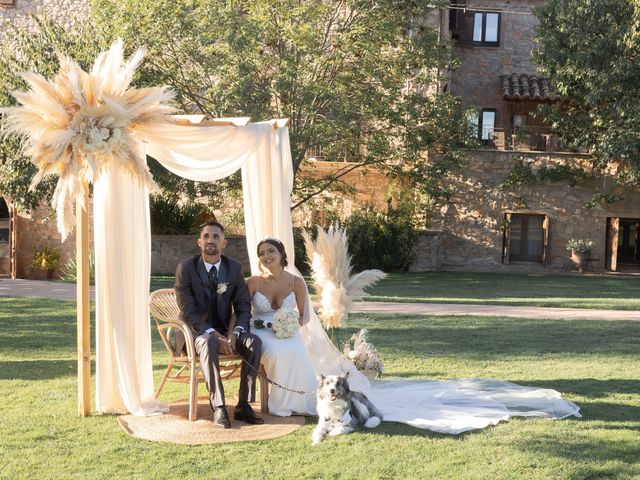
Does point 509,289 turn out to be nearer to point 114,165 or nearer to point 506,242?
point 506,242

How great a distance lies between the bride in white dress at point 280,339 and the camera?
7.49m

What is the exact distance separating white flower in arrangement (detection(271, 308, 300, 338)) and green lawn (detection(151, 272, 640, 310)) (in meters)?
9.43

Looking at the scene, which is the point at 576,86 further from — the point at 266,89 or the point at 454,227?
the point at 266,89

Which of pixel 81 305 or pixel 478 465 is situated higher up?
pixel 81 305

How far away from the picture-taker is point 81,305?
296 inches

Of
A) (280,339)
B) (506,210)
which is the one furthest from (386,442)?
(506,210)

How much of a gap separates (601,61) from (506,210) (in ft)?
17.1

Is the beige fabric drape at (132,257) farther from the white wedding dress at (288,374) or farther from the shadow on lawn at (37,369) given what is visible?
the shadow on lawn at (37,369)

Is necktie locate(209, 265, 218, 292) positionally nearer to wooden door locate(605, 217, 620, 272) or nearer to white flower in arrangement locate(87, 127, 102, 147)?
white flower in arrangement locate(87, 127, 102, 147)

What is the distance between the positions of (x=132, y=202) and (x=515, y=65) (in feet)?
79.9

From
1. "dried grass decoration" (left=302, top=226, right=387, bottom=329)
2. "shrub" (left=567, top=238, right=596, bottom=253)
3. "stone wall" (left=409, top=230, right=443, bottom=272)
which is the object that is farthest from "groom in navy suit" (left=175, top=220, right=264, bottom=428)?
"shrub" (left=567, top=238, right=596, bottom=253)

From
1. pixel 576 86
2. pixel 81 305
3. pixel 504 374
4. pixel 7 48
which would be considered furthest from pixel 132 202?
pixel 576 86

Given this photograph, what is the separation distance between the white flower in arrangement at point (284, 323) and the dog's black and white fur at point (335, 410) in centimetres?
78

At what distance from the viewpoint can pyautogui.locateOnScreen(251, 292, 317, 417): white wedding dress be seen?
7.48m
